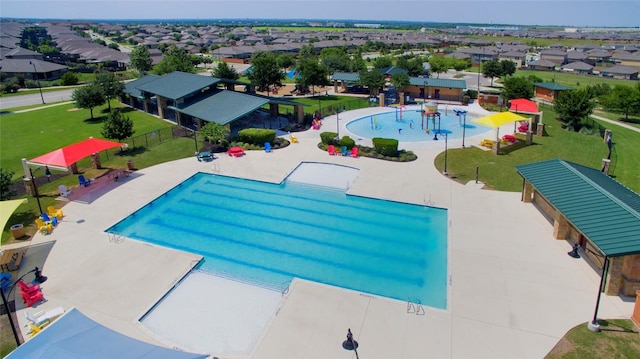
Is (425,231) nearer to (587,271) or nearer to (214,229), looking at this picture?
(587,271)

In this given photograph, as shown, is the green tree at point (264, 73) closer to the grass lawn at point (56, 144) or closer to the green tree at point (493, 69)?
the grass lawn at point (56, 144)

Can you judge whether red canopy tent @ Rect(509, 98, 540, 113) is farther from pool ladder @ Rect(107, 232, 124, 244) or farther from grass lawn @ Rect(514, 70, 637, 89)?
pool ladder @ Rect(107, 232, 124, 244)

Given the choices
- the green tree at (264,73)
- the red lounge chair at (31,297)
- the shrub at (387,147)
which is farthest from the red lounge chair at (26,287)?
the green tree at (264,73)

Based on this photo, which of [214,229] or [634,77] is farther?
[634,77]

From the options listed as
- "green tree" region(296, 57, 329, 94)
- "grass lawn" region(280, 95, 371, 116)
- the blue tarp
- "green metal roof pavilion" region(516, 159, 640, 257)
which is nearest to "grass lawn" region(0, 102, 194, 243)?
the blue tarp

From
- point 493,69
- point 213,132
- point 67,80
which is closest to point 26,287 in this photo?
point 213,132

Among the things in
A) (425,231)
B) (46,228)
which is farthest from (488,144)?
(46,228)
